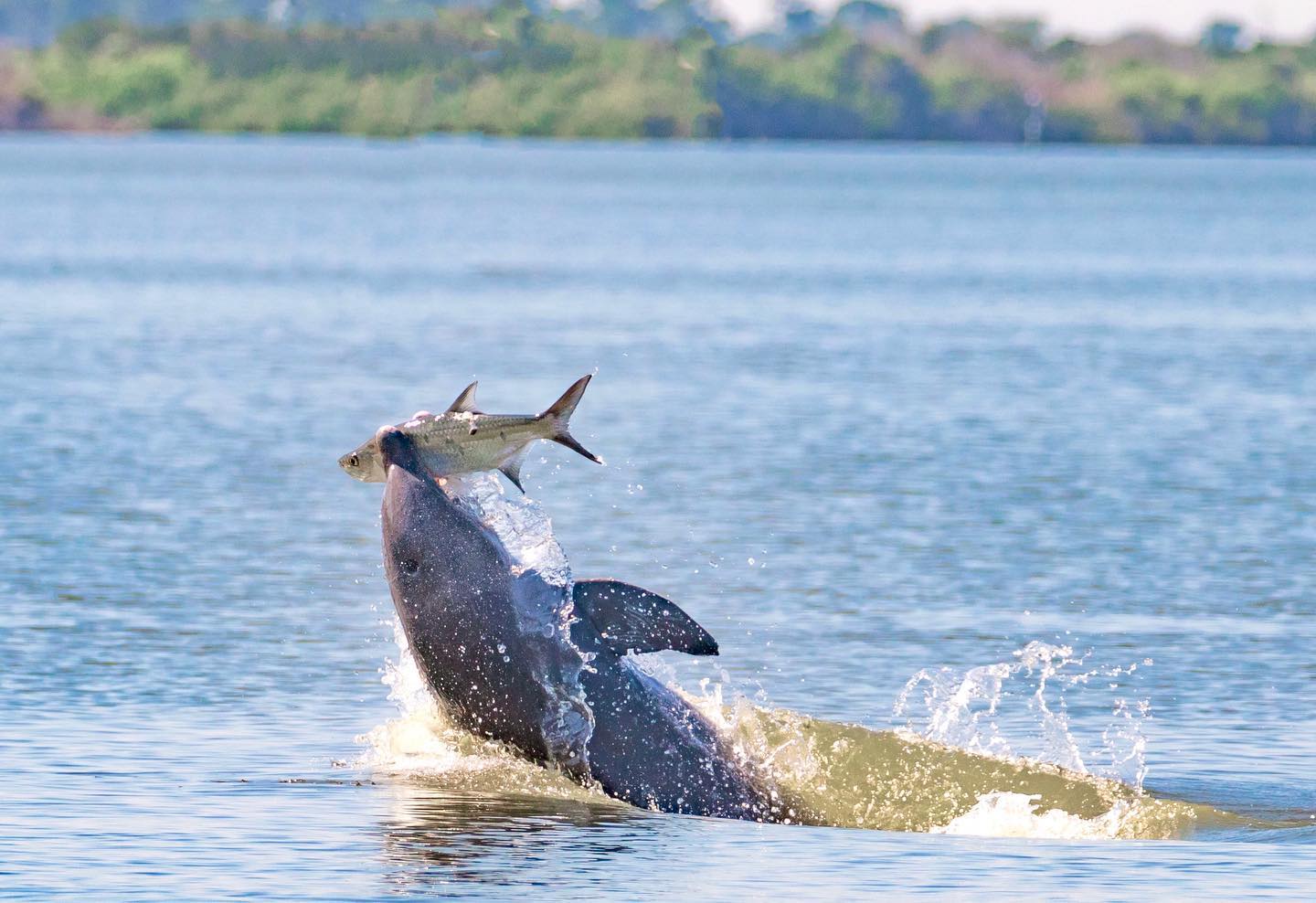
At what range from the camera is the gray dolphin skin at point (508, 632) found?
58.6 ft

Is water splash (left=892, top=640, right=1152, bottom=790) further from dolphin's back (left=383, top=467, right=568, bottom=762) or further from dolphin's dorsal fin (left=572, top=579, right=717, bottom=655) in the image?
dolphin's back (left=383, top=467, right=568, bottom=762)

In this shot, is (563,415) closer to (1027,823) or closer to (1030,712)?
(1027,823)

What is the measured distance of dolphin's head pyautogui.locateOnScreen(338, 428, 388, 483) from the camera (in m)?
18.1

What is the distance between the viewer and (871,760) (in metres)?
20.3

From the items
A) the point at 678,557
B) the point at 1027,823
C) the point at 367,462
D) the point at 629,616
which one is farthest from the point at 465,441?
the point at 678,557

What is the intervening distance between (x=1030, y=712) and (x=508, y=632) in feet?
22.0

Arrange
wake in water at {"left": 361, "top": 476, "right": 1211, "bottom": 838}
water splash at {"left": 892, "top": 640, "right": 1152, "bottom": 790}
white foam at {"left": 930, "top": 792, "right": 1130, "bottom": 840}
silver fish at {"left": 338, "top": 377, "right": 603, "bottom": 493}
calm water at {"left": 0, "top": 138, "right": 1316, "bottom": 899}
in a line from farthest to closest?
water splash at {"left": 892, "top": 640, "right": 1152, "bottom": 790} → white foam at {"left": 930, "top": 792, "right": 1130, "bottom": 840} → wake in water at {"left": 361, "top": 476, "right": 1211, "bottom": 838} → calm water at {"left": 0, "top": 138, "right": 1316, "bottom": 899} → silver fish at {"left": 338, "top": 377, "right": 603, "bottom": 493}

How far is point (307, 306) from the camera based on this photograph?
240 ft

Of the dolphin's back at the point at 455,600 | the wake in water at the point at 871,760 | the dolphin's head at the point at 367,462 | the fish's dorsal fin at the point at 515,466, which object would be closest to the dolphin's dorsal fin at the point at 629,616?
the wake in water at the point at 871,760

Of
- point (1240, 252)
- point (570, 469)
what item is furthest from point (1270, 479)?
point (1240, 252)

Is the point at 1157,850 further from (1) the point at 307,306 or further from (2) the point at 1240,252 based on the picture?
(2) the point at 1240,252

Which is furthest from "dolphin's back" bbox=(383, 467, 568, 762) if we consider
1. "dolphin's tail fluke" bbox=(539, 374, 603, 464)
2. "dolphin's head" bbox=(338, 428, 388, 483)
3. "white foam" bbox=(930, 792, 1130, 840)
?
"white foam" bbox=(930, 792, 1130, 840)

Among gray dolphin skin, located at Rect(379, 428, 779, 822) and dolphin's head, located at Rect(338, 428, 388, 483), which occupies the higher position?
dolphin's head, located at Rect(338, 428, 388, 483)

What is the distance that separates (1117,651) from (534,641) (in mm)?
9057
